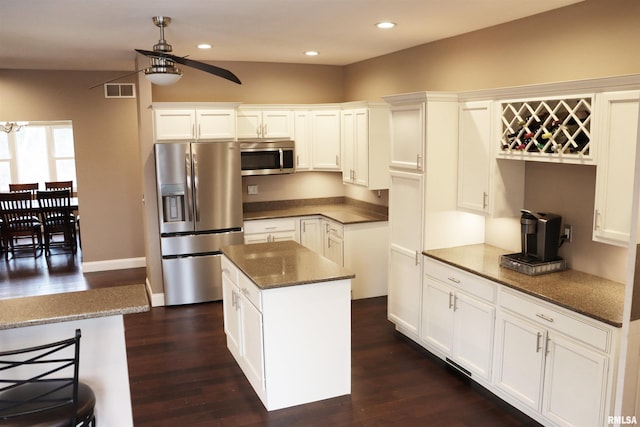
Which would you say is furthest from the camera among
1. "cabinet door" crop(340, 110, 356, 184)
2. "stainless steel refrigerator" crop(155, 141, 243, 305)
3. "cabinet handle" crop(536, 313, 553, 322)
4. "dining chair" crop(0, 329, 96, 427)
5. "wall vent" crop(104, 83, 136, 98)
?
"wall vent" crop(104, 83, 136, 98)

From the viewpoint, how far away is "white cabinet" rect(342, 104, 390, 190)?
556 centimetres

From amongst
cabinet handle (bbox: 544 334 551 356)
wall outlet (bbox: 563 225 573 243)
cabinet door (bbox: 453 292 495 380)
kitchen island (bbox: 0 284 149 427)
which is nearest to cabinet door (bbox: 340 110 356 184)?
cabinet door (bbox: 453 292 495 380)

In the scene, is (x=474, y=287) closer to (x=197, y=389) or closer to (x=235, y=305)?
(x=235, y=305)

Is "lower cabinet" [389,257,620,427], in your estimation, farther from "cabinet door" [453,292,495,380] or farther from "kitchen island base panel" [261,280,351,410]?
"kitchen island base panel" [261,280,351,410]

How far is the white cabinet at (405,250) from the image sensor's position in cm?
436

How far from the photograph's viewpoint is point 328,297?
3.56 m

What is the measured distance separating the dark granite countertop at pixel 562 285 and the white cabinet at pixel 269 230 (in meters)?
2.37

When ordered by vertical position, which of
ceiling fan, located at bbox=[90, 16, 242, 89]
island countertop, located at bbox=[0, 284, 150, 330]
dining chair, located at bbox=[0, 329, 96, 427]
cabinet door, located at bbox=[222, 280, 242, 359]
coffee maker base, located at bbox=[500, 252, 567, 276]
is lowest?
cabinet door, located at bbox=[222, 280, 242, 359]

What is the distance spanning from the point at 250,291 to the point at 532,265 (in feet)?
6.19

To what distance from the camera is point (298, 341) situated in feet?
11.6

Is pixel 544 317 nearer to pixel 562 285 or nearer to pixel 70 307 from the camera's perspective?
pixel 562 285

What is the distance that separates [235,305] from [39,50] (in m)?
3.34

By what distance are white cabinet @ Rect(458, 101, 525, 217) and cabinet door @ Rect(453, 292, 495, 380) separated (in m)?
0.70

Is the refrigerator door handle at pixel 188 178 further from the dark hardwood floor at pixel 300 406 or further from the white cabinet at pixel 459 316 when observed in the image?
the white cabinet at pixel 459 316
